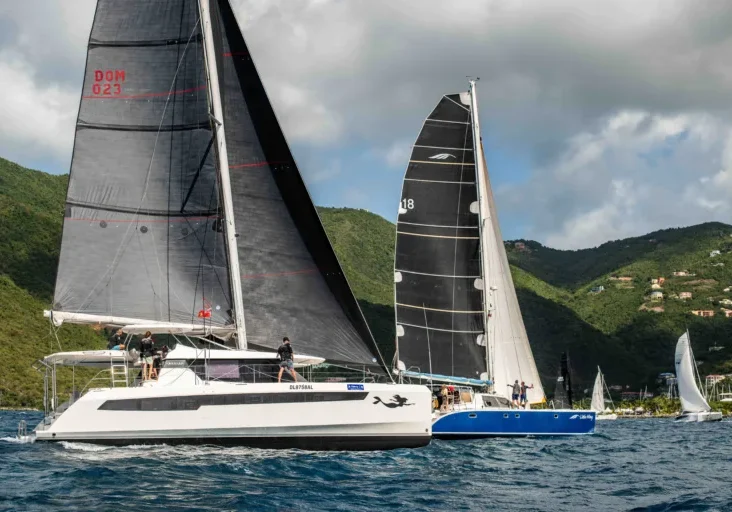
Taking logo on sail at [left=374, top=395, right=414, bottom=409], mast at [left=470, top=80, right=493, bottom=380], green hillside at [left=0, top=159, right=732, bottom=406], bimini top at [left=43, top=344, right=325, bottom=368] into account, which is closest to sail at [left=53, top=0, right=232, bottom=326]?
bimini top at [left=43, top=344, right=325, bottom=368]

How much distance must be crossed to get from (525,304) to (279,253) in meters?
129

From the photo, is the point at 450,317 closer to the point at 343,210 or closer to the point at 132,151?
the point at 132,151

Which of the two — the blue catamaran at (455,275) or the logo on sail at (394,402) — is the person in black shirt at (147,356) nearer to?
the logo on sail at (394,402)

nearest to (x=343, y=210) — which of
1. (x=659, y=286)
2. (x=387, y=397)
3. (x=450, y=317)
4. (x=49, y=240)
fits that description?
(x=659, y=286)

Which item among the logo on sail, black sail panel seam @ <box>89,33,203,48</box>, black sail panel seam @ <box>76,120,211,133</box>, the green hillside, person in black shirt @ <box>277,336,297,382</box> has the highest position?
the green hillside

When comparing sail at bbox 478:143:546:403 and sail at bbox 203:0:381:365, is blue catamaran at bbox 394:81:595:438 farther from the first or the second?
sail at bbox 203:0:381:365

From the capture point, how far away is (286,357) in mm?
24438

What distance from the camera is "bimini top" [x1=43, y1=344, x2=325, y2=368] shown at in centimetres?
2453

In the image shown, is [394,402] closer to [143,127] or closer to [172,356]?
[172,356]

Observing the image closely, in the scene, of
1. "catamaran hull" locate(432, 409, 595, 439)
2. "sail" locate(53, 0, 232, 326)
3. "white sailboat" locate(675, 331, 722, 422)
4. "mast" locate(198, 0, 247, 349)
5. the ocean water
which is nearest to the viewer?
the ocean water

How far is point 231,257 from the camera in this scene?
2594 centimetres

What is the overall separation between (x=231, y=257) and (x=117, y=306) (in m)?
3.24

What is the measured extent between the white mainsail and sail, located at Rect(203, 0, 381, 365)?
1119cm

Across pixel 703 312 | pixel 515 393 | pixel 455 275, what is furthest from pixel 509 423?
pixel 703 312
